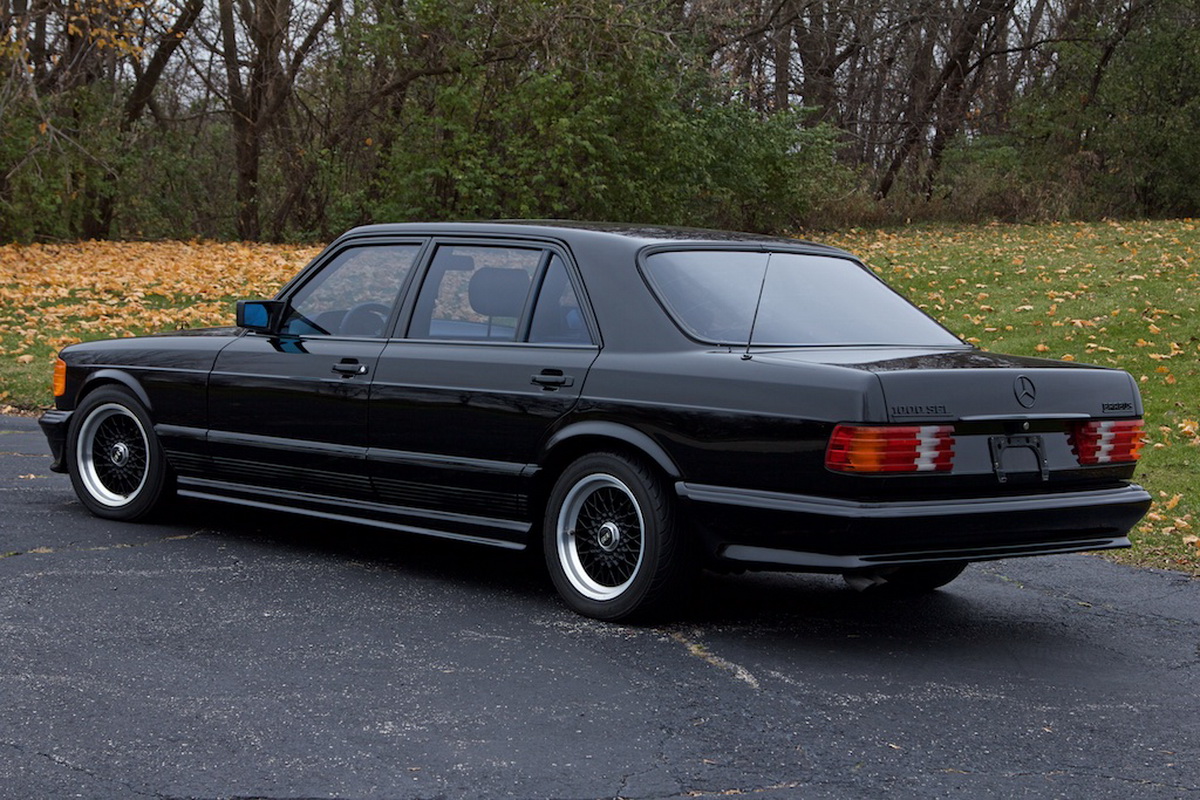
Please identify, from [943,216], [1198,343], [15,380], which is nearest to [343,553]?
[15,380]

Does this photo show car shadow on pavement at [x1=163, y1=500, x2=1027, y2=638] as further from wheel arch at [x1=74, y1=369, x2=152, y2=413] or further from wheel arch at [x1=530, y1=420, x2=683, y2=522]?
wheel arch at [x1=74, y1=369, x2=152, y2=413]

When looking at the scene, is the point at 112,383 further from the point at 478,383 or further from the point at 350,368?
the point at 478,383

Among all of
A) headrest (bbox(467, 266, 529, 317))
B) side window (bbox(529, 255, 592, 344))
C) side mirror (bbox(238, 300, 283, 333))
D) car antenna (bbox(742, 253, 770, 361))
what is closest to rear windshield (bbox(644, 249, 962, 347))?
car antenna (bbox(742, 253, 770, 361))

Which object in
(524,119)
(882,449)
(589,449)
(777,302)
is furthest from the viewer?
(524,119)

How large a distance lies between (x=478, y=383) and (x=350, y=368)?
76 centimetres

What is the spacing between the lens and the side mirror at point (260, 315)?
6938 millimetres

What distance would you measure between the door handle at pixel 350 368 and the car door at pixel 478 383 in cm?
11

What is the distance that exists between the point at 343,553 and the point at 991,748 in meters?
3.53

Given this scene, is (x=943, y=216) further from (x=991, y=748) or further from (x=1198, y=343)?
(x=991, y=748)

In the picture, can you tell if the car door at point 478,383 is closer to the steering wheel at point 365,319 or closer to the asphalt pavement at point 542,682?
the steering wheel at point 365,319

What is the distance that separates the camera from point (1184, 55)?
28.5 m

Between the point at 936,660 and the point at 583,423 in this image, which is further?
the point at 583,423

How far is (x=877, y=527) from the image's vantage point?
5.08 metres

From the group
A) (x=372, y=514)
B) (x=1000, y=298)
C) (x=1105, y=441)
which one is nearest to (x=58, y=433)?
(x=372, y=514)
